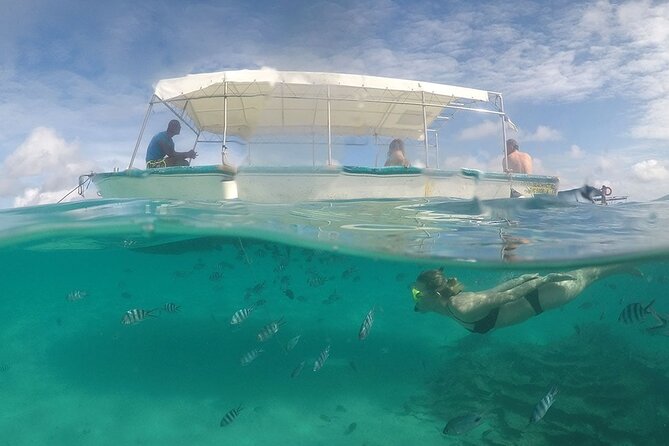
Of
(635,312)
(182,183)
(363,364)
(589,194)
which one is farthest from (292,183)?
(589,194)

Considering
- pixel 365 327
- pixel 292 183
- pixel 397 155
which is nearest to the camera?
pixel 365 327

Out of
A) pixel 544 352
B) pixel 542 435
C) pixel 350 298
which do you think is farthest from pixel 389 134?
pixel 350 298

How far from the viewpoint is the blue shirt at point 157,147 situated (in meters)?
13.1

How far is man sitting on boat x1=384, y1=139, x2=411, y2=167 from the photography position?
14.0m

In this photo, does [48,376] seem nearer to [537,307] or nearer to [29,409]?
[29,409]

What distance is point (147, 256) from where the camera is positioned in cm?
2389

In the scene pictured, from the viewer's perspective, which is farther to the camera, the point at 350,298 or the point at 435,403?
the point at 350,298

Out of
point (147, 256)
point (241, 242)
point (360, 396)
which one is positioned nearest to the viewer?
point (360, 396)

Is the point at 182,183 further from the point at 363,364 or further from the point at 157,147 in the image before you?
the point at 363,364

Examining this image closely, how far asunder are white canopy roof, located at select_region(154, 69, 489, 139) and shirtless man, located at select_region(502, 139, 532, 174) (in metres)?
1.99

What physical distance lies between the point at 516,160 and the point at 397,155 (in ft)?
15.0

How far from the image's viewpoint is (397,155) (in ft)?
46.1

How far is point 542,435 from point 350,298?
121ft

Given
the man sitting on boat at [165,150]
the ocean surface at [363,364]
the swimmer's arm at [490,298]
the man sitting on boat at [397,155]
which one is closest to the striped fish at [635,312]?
the ocean surface at [363,364]
